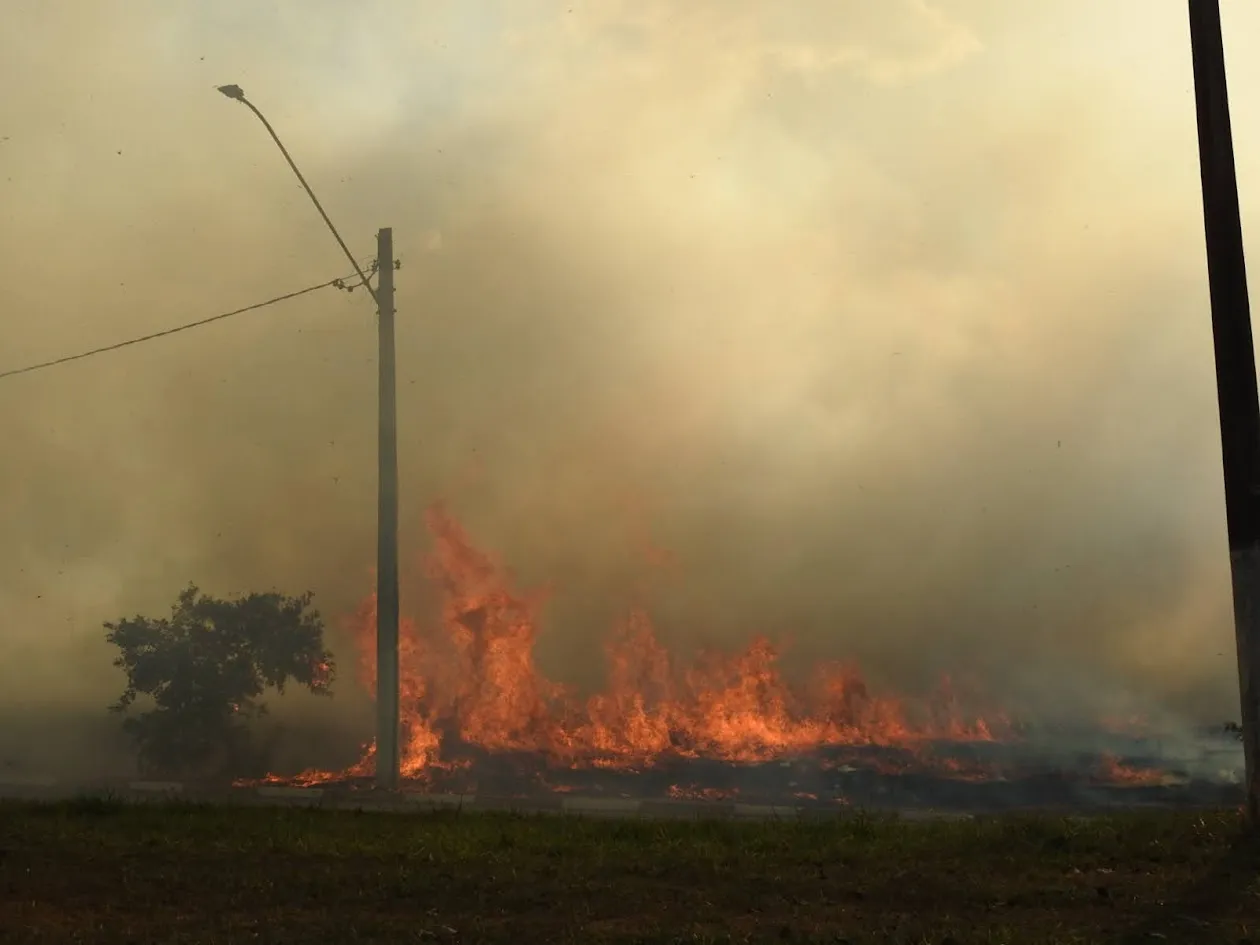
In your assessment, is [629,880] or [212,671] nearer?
[629,880]

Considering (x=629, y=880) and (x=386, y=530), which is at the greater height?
(x=386, y=530)

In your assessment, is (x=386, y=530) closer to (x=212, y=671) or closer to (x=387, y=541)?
(x=387, y=541)

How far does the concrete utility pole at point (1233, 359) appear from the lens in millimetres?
9375

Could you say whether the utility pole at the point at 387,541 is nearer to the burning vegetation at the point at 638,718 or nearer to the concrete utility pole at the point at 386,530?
the concrete utility pole at the point at 386,530

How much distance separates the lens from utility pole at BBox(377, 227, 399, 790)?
15695 mm

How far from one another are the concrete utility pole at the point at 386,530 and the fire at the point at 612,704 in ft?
11.4

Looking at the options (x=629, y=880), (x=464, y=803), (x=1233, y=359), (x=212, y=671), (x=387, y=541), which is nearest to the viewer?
(x=629, y=880)

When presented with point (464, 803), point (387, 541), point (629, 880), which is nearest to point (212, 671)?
point (387, 541)

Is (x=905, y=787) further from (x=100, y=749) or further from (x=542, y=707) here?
(x=100, y=749)

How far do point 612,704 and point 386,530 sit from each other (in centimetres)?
674

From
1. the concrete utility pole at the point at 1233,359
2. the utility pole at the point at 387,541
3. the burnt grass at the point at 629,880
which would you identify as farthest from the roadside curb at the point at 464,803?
the concrete utility pole at the point at 1233,359

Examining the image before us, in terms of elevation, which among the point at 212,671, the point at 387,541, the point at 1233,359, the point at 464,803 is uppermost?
the point at 1233,359

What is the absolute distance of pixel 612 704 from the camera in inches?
838

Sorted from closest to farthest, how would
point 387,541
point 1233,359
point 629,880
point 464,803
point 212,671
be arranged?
point 629,880 < point 1233,359 < point 464,803 < point 387,541 < point 212,671
